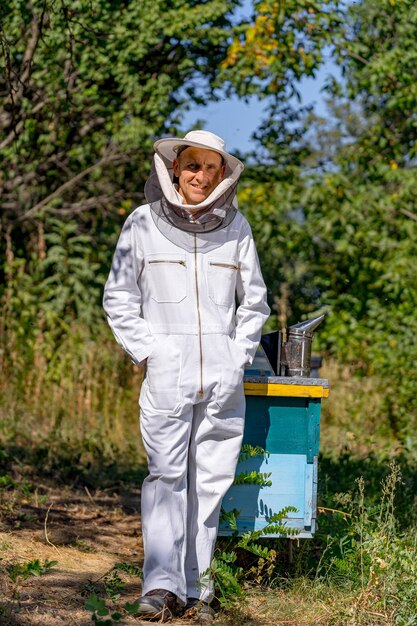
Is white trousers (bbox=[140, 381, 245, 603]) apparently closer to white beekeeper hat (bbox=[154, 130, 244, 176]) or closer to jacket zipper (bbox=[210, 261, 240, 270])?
jacket zipper (bbox=[210, 261, 240, 270])

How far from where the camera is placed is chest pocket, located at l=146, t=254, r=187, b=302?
4.08m

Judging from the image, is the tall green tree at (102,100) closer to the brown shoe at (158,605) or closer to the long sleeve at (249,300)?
the long sleeve at (249,300)

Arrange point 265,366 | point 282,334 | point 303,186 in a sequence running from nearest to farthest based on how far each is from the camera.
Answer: point 282,334
point 265,366
point 303,186

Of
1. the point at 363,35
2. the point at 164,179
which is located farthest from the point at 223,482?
the point at 363,35

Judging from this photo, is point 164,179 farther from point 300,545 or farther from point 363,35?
point 363,35

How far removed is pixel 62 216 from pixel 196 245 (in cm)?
623

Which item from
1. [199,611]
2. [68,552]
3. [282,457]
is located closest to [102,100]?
[68,552]

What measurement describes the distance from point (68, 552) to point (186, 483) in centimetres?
120

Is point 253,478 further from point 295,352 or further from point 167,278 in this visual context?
point 167,278

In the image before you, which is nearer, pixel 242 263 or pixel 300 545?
pixel 242 263

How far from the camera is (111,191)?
399 inches

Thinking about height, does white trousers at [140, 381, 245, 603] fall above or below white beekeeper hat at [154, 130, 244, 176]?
below

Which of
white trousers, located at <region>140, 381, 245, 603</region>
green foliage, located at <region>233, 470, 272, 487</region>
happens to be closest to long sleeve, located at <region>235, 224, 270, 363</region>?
white trousers, located at <region>140, 381, 245, 603</region>

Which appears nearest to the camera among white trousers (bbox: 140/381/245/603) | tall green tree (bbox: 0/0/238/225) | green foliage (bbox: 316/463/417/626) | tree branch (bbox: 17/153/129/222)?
white trousers (bbox: 140/381/245/603)
